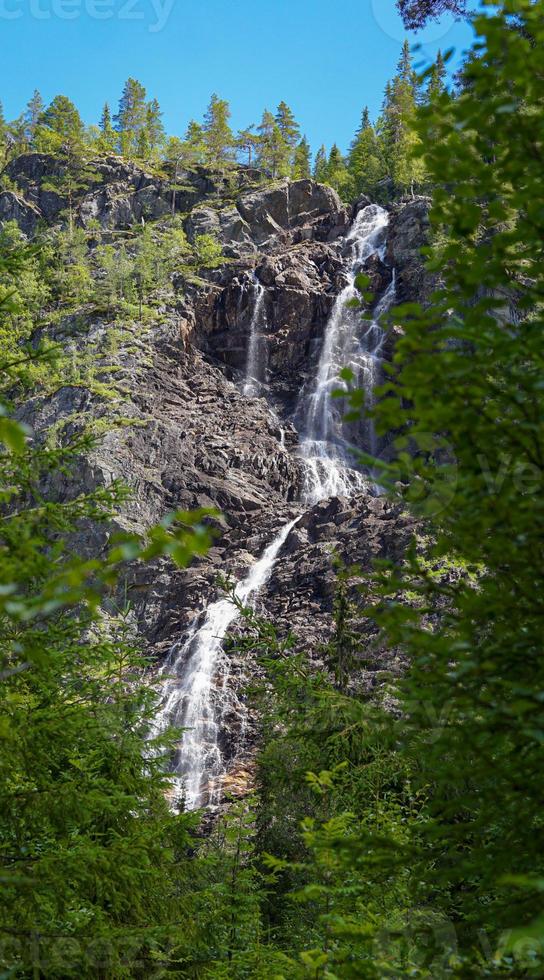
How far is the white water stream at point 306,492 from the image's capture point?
25750mm

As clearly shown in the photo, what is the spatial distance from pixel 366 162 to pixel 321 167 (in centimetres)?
892

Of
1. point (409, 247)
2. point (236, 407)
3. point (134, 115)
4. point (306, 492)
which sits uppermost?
point (134, 115)

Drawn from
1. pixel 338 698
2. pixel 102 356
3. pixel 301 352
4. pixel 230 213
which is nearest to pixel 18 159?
pixel 230 213

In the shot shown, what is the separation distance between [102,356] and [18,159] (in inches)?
1207

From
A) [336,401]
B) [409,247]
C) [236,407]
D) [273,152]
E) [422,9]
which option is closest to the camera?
[422,9]

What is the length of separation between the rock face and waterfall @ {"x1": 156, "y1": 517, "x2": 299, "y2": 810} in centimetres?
75

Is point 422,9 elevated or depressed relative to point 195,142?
depressed

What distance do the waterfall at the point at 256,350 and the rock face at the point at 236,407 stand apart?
0.32 meters

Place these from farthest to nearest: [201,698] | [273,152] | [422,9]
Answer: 1. [273,152]
2. [201,698]
3. [422,9]

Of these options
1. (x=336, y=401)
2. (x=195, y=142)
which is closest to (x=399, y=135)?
(x=195, y=142)

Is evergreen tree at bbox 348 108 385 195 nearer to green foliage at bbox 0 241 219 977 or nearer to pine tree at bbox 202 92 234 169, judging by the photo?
pine tree at bbox 202 92 234 169

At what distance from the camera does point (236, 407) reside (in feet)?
143

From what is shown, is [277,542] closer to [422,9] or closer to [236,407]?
[236,407]

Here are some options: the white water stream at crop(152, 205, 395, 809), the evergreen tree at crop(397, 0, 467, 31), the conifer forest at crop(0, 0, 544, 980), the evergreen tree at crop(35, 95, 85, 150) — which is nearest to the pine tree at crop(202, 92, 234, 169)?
the conifer forest at crop(0, 0, 544, 980)
